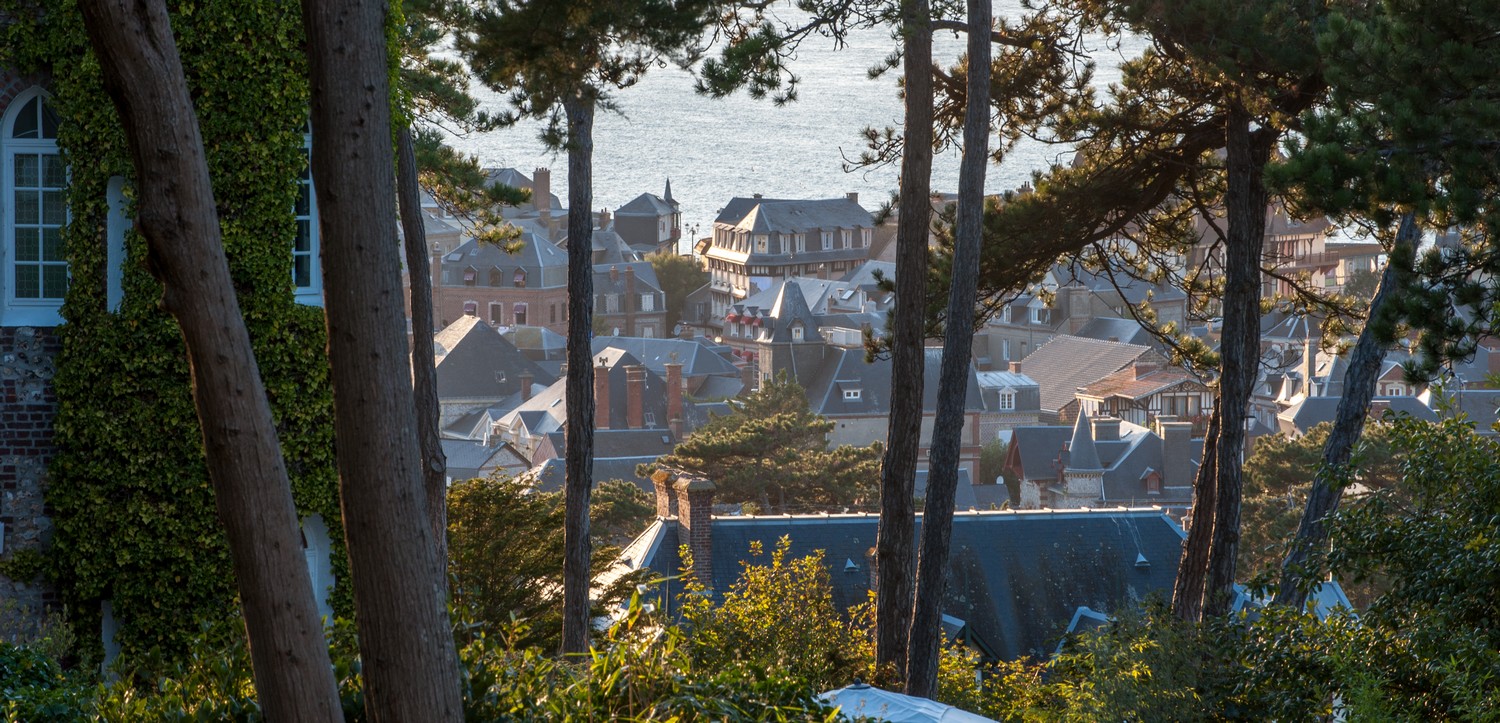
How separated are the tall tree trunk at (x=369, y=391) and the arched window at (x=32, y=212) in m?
6.07

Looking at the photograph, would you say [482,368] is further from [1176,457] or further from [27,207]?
[27,207]

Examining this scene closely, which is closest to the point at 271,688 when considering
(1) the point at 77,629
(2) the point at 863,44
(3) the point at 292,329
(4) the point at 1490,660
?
(4) the point at 1490,660

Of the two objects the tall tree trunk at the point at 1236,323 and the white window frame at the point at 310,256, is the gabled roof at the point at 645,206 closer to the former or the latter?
the tall tree trunk at the point at 1236,323

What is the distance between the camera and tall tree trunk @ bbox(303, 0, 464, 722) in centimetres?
423

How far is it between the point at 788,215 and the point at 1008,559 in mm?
90497

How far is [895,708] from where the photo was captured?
22.7ft

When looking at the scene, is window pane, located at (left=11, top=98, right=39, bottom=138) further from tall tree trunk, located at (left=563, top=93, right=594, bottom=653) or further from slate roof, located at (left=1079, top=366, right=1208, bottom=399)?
slate roof, located at (left=1079, top=366, right=1208, bottom=399)

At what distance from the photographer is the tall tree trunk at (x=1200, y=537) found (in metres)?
14.3

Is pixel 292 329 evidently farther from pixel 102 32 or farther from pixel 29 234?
pixel 102 32

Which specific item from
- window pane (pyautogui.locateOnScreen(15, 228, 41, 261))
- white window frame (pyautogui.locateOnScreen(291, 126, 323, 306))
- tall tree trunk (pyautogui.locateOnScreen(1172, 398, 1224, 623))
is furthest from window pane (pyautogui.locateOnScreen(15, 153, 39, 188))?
tall tree trunk (pyautogui.locateOnScreen(1172, 398, 1224, 623))

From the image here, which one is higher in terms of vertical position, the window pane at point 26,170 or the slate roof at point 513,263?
the slate roof at point 513,263

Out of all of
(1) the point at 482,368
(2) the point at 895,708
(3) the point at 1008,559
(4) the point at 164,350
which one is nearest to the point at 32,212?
(4) the point at 164,350

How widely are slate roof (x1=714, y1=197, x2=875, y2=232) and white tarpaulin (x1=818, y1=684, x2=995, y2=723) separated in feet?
348

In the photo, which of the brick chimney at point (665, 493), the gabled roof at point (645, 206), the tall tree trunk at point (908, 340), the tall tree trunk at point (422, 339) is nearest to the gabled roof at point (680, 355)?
the gabled roof at point (645, 206)
